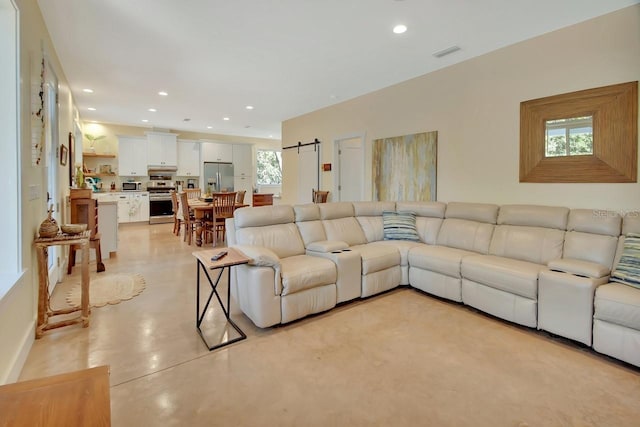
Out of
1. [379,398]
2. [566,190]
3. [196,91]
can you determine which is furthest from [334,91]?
[379,398]

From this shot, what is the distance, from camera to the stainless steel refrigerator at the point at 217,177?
977 centimetres

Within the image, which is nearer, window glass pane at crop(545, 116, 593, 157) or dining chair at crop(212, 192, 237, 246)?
window glass pane at crop(545, 116, 593, 157)

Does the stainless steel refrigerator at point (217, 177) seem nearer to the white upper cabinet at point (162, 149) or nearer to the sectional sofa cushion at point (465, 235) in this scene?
the white upper cabinet at point (162, 149)

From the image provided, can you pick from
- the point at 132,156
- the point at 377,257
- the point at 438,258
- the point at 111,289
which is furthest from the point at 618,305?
the point at 132,156

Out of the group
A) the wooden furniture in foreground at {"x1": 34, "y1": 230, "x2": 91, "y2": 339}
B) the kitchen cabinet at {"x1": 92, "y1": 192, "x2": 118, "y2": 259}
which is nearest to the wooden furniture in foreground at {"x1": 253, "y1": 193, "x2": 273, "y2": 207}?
the kitchen cabinet at {"x1": 92, "y1": 192, "x2": 118, "y2": 259}

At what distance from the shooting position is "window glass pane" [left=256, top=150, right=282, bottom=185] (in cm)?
1125

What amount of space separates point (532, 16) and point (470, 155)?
62.7 inches

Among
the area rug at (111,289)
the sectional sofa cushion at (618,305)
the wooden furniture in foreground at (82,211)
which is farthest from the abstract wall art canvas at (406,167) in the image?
the wooden furniture in foreground at (82,211)

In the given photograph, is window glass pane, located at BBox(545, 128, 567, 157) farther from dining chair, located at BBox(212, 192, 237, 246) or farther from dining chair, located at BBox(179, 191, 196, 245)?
dining chair, located at BBox(179, 191, 196, 245)

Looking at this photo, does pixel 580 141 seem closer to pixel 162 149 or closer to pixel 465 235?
pixel 465 235

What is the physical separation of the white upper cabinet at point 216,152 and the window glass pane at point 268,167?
1238 millimetres

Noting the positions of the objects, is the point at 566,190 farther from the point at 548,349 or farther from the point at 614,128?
the point at 548,349

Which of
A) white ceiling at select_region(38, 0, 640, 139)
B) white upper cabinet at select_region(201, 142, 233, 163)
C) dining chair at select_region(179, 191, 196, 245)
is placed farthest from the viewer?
white upper cabinet at select_region(201, 142, 233, 163)

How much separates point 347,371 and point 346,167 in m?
4.84
